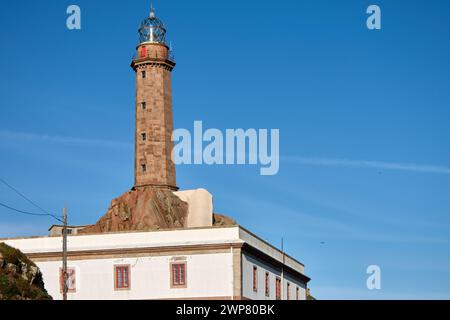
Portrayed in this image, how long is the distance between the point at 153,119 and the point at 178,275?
2126 cm

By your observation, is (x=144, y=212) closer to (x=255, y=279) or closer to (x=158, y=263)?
(x=158, y=263)

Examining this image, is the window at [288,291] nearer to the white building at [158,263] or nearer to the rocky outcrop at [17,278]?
the white building at [158,263]

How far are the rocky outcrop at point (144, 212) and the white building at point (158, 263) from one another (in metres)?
12.3

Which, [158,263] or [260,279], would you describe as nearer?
[158,263]

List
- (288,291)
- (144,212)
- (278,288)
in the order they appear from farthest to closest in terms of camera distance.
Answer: (144,212) < (288,291) < (278,288)

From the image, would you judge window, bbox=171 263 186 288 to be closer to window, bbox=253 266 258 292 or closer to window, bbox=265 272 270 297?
window, bbox=253 266 258 292

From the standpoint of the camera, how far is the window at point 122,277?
61.6 m

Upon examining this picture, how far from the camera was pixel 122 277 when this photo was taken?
61.9m

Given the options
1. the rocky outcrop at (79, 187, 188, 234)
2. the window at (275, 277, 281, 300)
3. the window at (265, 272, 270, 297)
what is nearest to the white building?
the window at (265, 272, 270, 297)

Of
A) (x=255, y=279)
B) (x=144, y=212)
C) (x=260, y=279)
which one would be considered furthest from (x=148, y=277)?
(x=144, y=212)

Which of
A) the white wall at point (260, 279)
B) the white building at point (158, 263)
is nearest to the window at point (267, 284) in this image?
the white wall at point (260, 279)
